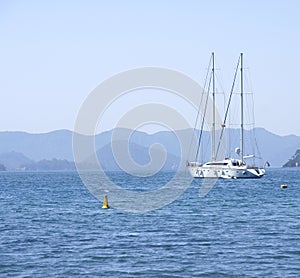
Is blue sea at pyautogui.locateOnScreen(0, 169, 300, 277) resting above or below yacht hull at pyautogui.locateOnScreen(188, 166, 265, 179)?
below

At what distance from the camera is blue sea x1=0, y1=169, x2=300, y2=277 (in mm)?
33875

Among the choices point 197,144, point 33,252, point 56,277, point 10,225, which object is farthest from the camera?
point 197,144

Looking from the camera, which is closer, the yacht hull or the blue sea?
the blue sea

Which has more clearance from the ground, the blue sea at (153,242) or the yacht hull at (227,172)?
the yacht hull at (227,172)

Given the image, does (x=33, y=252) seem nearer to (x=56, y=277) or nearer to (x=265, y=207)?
(x=56, y=277)

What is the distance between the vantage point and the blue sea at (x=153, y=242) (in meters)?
33.9

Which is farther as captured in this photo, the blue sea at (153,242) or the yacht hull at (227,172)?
the yacht hull at (227,172)

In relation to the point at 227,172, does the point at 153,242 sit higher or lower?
lower

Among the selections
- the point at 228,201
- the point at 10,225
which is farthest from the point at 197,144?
the point at 10,225

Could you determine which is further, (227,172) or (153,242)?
(227,172)

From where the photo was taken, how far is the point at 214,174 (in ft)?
436

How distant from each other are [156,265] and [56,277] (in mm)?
4980

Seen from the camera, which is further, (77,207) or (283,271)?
(77,207)

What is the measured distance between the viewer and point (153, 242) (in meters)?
42.1
